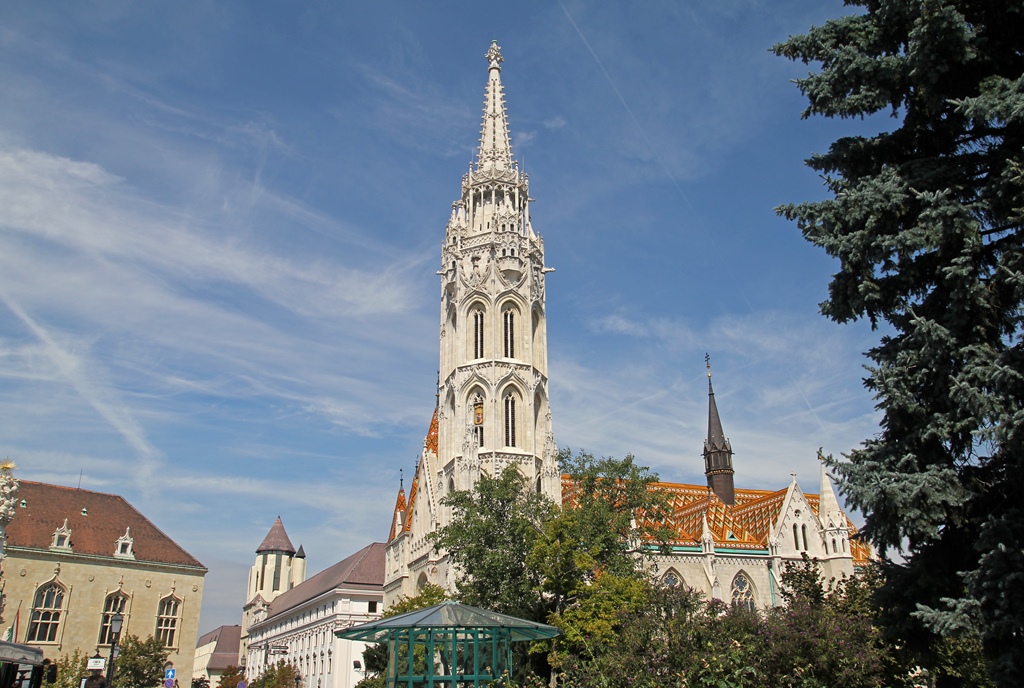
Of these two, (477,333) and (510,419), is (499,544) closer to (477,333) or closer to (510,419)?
(510,419)

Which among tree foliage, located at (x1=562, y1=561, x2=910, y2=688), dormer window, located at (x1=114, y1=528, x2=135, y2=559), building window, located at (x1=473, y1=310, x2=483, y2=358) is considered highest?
building window, located at (x1=473, y1=310, x2=483, y2=358)

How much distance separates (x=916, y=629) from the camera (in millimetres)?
10492

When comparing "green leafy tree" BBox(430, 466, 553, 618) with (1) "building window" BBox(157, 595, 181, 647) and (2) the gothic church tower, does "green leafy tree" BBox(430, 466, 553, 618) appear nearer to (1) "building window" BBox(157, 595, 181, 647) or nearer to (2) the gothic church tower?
(2) the gothic church tower

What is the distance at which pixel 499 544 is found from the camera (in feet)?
104

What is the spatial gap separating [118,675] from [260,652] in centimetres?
4893

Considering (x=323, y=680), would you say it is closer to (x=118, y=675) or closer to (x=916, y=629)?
(x=118, y=675)

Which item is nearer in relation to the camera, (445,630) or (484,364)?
(445,630)

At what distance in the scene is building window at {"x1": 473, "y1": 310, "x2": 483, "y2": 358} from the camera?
48.8 m

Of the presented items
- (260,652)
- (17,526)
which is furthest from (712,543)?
Result: (260,652)

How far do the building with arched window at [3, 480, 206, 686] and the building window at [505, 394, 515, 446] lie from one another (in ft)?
70.8

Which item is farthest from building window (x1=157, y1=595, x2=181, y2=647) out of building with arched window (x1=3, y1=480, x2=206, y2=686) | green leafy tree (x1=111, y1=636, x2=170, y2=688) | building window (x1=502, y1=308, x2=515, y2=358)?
building window (x1=502, y1=308, x2=515, y2=358)

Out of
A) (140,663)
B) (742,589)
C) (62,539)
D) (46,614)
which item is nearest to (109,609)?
(46,614)

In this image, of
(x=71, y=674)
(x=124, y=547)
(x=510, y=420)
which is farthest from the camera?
(x=124, y=547)

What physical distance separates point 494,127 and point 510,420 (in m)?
21.0
